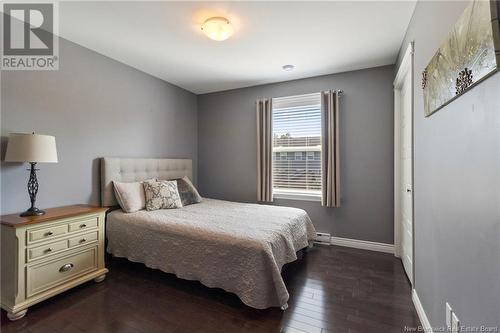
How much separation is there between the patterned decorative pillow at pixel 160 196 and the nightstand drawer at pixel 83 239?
64 centimetres

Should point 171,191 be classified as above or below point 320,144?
below

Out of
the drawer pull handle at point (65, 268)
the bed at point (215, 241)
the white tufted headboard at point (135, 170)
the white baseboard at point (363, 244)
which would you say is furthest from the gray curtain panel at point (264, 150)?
the drawer pull handle at point (65, 268)

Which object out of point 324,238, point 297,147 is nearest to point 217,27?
point 297,147

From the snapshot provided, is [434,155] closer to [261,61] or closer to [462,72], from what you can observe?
[462,72]

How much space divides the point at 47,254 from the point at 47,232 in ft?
0.62

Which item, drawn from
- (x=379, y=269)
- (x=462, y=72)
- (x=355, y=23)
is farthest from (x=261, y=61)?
(x=379, y=269)

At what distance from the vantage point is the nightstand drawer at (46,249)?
1843 mm

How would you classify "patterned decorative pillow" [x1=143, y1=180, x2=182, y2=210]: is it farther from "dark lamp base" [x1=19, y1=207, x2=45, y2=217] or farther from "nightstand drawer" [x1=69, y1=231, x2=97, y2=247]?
"dark lamp base" [x1=19, y1=207, x2=45, y2=217]

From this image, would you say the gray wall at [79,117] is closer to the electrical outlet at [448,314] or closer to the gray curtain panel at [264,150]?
the gray curtain panel at [264,150]

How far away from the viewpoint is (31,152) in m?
1.92

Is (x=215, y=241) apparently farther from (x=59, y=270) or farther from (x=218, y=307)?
(x=59, y=270)

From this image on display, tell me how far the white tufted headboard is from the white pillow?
0.35ft

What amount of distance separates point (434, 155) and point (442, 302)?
868 mm

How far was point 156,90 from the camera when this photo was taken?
11.6 feet
